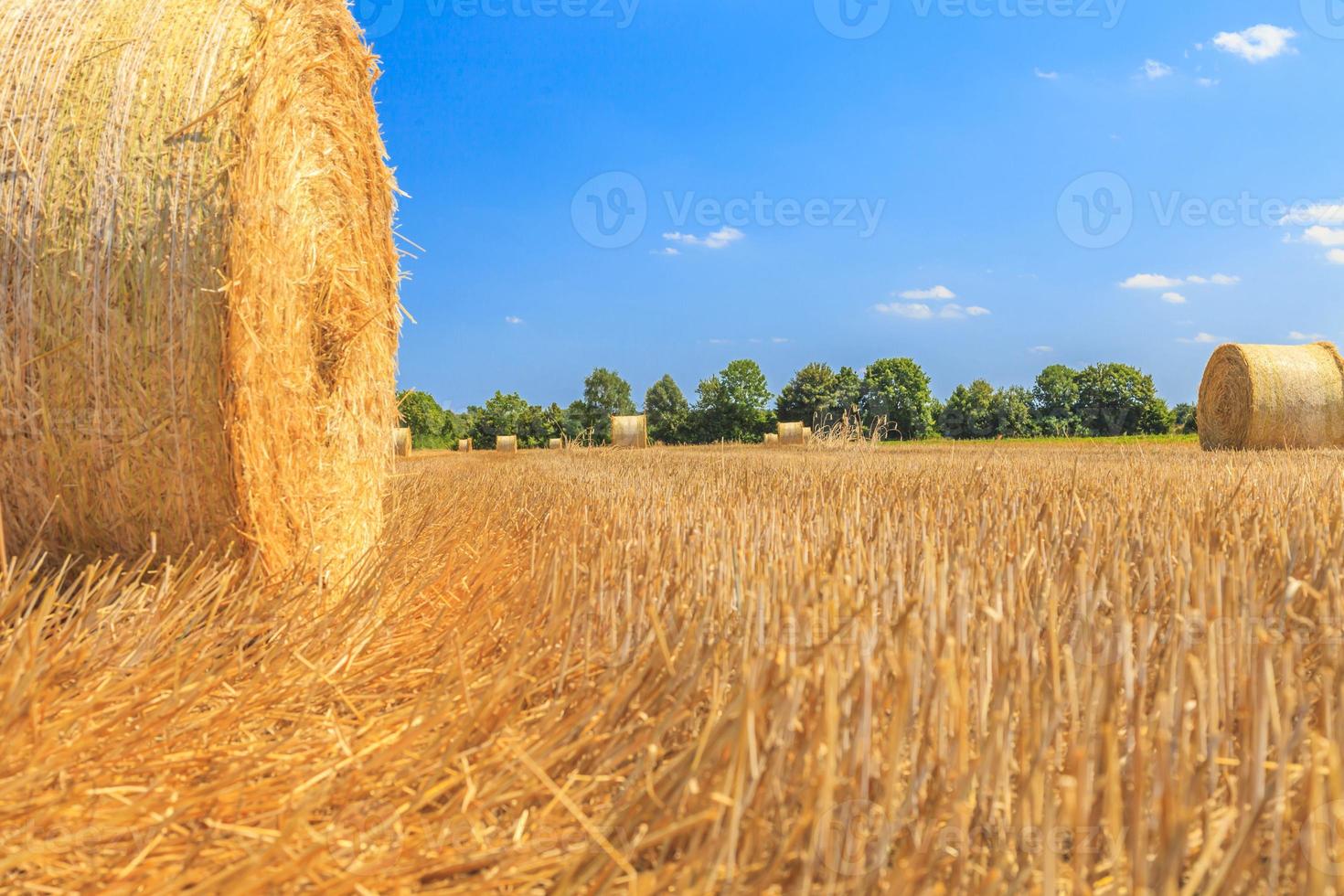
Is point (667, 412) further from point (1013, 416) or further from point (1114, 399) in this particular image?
point (1114, 399)

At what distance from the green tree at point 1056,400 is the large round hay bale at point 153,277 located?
47778mm

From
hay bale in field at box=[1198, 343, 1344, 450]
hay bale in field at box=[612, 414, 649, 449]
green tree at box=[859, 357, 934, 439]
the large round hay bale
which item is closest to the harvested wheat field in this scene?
the large round hay bale

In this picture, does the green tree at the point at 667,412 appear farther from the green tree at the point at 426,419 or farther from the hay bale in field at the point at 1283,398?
the hay bale in field at the point at 1283,398

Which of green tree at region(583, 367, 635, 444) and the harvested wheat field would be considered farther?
green tree at region(583, 367, 635, 444)

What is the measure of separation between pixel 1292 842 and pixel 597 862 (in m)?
0.96

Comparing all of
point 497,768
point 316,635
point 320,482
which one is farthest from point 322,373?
point 497,768

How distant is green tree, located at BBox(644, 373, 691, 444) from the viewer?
47312 mm

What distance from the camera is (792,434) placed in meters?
20.9

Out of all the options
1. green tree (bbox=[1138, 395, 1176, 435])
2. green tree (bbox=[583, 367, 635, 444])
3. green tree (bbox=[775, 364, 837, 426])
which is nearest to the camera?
green tree (bbox=[1138, 395, 1176, 435])

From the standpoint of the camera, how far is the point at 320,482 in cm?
339

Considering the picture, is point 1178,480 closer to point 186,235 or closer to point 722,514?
point 722,514

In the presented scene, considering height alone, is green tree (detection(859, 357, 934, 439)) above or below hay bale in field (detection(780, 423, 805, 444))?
above

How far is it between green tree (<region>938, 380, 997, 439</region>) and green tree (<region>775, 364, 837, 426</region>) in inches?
256

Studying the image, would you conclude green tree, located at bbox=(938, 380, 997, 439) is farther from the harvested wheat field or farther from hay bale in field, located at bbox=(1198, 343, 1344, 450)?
the harvested wheat field
